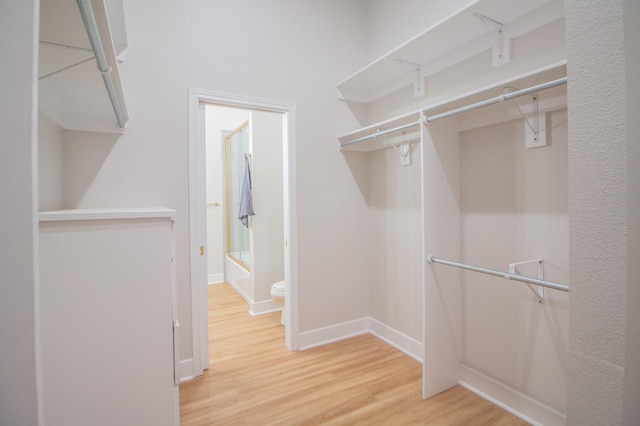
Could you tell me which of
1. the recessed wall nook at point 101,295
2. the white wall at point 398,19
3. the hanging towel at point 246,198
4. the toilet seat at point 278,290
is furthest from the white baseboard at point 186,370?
the white wall at point 398,19

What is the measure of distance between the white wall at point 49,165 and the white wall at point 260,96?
159 millimetres

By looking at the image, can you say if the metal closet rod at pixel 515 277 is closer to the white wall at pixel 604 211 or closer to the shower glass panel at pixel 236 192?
the white wall at pixel 604 211

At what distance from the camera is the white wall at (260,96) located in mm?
2092

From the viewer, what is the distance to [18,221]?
512mm

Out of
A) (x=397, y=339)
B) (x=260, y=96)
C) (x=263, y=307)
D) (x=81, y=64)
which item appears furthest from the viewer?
(x=263, y=307)

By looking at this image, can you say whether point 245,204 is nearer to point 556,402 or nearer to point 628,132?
point 556,402

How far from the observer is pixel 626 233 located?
696mm

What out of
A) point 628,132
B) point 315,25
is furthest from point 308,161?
point 628,132

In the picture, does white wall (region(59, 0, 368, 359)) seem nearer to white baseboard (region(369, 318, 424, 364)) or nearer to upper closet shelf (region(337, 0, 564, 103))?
white baseboard (region(369, 318, 424, 364))

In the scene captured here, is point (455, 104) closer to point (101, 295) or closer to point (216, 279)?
point (101, 295)

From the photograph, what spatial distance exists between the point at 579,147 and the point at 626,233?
0.23 meters

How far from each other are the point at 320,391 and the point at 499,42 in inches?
97.0

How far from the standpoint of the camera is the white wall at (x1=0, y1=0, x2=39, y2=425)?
50cm

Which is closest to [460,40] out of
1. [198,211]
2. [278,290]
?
[198,211]
